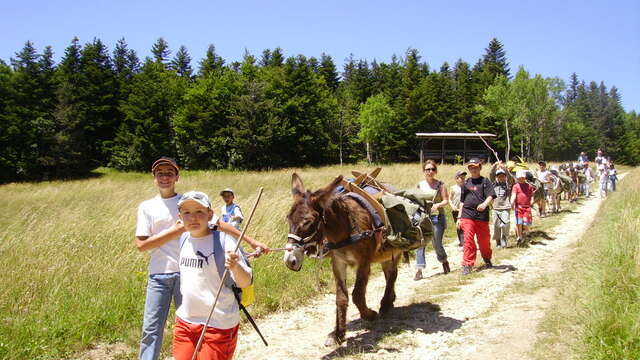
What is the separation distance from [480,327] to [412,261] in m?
4.39

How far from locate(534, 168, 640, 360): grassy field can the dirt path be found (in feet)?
0.85

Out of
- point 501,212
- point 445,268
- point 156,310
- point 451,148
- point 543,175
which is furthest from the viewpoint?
point 451,148

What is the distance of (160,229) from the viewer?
3.72 metres

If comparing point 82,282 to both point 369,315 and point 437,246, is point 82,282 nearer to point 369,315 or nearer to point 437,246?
point 369,315

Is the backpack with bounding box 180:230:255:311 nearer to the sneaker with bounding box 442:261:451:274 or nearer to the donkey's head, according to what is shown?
the donkey's head

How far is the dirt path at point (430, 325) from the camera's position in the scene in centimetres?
467

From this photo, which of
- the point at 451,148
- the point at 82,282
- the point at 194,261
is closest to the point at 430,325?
the point at 194,261

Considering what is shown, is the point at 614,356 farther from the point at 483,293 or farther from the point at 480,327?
the point at 483,293

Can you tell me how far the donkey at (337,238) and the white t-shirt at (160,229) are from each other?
40.0 inches

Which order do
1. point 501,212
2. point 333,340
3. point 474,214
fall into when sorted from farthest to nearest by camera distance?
point 501,212
point 474,214
point 333,340

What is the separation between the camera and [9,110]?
41875 millimetres

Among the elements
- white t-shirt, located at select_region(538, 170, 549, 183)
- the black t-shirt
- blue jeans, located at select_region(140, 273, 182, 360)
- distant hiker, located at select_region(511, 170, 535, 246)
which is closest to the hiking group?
blue jeans, located at select_region(140, 273, 182, 360)

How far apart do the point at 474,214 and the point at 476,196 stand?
34 cm

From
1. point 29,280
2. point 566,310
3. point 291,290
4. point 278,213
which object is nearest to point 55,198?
point 278,213
